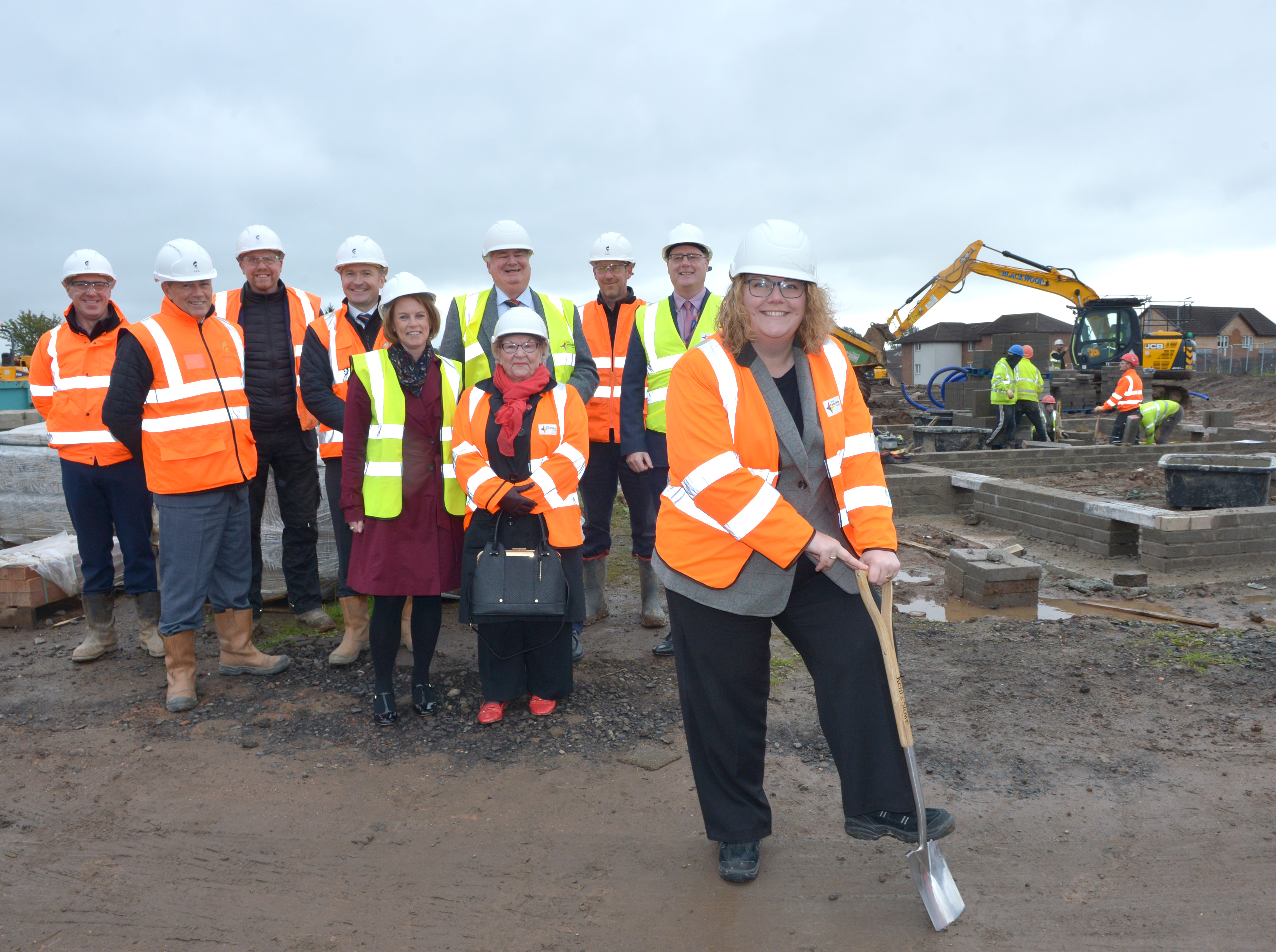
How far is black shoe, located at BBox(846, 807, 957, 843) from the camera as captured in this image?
251 centimetres

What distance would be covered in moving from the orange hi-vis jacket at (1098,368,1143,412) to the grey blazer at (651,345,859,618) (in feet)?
46.4

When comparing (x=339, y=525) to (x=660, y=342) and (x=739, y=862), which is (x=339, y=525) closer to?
(x=660, y=342)

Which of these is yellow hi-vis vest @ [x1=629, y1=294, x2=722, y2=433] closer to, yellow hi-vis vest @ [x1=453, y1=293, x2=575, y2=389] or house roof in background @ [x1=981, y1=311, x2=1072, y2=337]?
yellow hi-vis vest @ [x1=453, y1=293, x2=575, y2=389]

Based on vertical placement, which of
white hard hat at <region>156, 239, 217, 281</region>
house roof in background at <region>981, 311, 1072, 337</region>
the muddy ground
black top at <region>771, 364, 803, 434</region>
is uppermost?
house roof in background at <region>981, 311, 1072, 337</region>

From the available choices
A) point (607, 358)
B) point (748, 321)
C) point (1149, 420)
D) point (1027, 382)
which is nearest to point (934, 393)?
point (1027, 382)

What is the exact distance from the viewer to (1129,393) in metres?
14.9

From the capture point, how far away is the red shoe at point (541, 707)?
13.0 feet

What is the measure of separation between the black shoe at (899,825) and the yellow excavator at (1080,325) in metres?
21.7

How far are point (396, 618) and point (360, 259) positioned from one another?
6.52 ft

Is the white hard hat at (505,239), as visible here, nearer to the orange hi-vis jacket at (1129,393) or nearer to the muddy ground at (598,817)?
the muddy ground at (598,817)

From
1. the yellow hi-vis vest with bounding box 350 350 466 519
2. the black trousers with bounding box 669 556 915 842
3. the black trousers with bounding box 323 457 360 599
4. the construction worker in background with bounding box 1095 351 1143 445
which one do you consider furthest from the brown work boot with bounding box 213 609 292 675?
the construction worker in background with bounding box 1095 351 1143 445

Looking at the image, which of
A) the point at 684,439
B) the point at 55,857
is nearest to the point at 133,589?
the point at 55,857

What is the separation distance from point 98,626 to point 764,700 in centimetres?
404

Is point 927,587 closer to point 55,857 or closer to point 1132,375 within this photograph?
point 55,857
